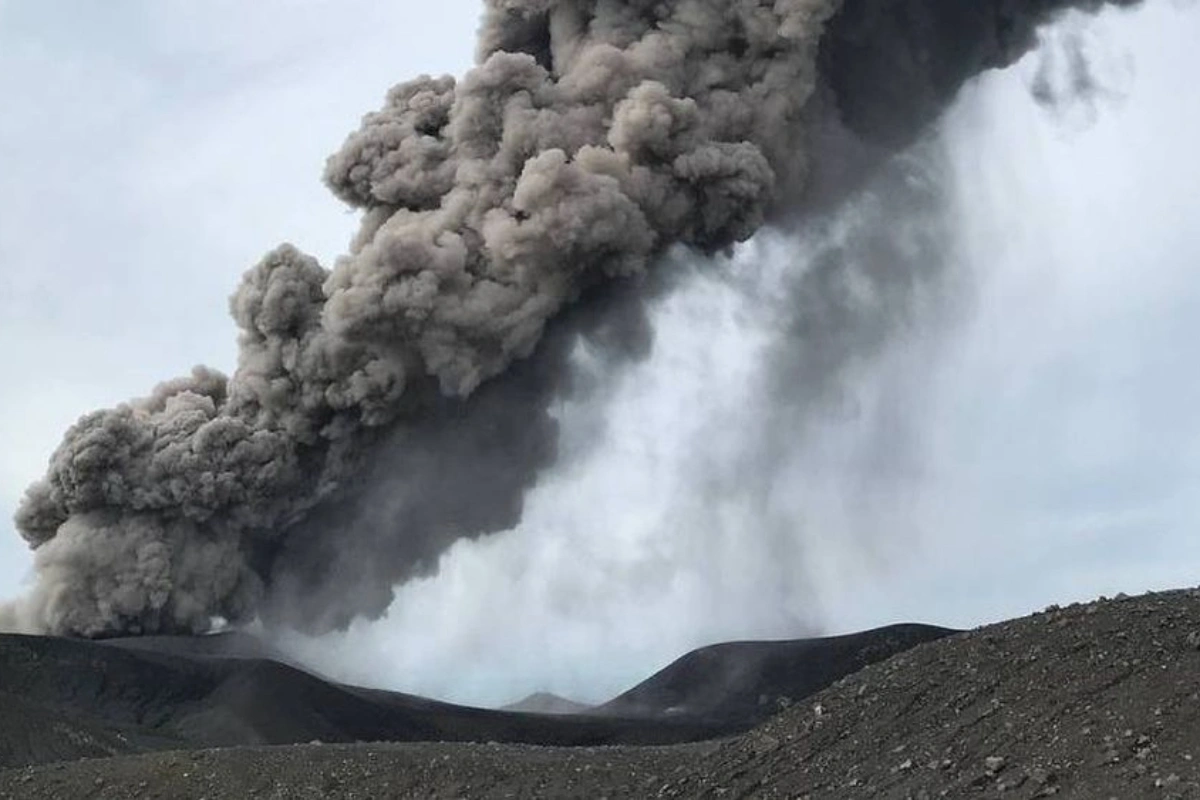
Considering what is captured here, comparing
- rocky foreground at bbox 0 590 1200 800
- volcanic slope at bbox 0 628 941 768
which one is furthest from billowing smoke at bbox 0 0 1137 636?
rocky foreground at bbox 0 590 1200 800

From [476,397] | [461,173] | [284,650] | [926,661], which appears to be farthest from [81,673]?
[926,661]

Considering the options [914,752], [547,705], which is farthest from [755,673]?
[914,752]

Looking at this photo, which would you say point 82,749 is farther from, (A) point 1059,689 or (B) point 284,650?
(A) point 1059,689

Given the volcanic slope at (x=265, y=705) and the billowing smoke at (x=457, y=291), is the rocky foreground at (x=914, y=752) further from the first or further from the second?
the billowing smoke at (x=457, y=291)

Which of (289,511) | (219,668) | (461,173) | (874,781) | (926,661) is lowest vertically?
(874,781)

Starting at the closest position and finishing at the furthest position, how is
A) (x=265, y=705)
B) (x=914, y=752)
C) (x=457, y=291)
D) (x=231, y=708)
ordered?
(x=914, y=752), (x=265, y=705), (x=231, y=708), (x=457, y=291)

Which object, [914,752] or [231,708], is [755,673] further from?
[914,752]

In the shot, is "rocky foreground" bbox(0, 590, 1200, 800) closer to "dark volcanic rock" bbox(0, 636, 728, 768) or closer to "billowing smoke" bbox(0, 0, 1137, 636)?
"dark volcanic rock" bbox(0, 636, 728, 768)
